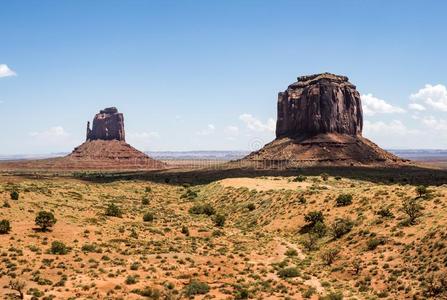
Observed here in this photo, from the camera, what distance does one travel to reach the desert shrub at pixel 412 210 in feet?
139

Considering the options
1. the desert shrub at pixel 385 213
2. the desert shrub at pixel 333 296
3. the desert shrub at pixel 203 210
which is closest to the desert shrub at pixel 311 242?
the desert shrub at pixel 385 213

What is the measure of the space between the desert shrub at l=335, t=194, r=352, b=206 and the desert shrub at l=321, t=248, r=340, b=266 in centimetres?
1222

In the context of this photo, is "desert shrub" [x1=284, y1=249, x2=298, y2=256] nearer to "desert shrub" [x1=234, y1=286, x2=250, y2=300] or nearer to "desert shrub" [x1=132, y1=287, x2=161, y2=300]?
"desert shrub" [x1=234, y1=286, x2=250, y2=300]

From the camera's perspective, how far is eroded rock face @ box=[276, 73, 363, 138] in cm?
17962

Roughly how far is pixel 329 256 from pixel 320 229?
865 cm

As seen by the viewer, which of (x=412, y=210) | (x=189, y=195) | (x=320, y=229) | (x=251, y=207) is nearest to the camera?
(x=412, y=210)

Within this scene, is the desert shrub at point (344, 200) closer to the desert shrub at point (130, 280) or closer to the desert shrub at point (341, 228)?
the desert shrub at point (341, 228)

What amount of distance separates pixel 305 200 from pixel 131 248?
87.7 feet

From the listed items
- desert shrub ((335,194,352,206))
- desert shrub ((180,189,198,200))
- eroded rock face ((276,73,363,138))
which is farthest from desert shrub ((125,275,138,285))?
eroded rock face ((276,73,363,138))

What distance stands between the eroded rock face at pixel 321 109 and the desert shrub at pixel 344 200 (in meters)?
127

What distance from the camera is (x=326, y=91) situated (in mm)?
183750

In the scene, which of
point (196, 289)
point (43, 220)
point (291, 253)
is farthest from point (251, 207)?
point (196, 289)

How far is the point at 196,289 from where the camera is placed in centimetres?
3219

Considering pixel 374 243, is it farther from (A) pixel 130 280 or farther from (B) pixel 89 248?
(B) pixel 89 248
